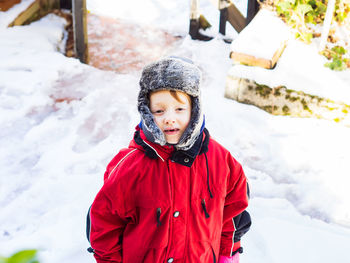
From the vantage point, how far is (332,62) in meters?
3.79

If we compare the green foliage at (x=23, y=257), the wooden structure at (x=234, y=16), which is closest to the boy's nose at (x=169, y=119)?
the green foliage at (x=23, y=257)

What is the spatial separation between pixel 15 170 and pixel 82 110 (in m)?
1.04

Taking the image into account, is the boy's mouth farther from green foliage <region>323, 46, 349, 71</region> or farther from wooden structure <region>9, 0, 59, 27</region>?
wooden structure <region>9, 0, 59, 27</region>

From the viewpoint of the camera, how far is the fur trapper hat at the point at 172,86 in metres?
1.38

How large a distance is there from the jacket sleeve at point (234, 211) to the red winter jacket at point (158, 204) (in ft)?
0.25

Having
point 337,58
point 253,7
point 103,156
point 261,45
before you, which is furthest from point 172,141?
point 253,7

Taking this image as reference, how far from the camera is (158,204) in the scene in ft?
4.66

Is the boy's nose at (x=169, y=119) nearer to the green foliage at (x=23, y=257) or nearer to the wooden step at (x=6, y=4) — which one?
the green foliage at (x=23, y=257)

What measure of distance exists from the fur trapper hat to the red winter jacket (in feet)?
0.18

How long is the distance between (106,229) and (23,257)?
1.03 meters

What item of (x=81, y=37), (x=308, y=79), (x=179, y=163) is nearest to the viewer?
(x=179, y=163)

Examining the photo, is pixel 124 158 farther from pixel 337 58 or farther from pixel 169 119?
→ pixel 337 58

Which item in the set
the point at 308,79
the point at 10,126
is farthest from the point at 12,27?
the point at 308,79

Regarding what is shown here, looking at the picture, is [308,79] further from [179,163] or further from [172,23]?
[172,23]
